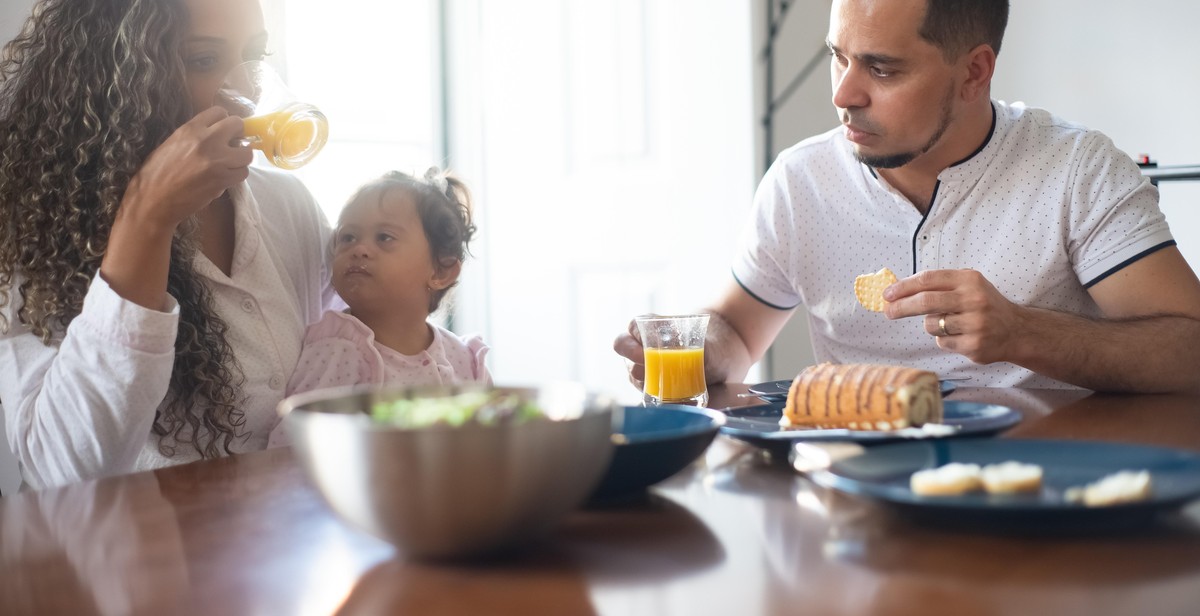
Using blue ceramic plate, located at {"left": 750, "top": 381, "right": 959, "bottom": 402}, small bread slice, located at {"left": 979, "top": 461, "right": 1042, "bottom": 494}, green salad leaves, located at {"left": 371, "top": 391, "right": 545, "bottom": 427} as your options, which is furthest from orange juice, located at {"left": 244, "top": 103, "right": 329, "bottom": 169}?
small bread slice, located at {"left": 979, "top": 461, "right": 1042, "bottom": 494}

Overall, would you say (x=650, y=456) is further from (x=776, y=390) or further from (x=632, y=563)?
(x=776, y=390)

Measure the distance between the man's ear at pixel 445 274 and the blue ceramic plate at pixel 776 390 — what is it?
812 millimetres

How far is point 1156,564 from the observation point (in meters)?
0.61

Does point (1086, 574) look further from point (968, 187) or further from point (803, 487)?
point (968, 187)

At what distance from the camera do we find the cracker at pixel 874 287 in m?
1.69

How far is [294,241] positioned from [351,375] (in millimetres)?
266

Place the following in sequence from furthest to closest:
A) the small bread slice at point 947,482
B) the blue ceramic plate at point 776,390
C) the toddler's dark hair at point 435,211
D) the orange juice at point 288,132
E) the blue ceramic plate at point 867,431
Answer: the toddler's dark hair at point 435,211 → the orange juice at point 288,132 → the blue ceramic plate at point 776,390 → the blue ceramic plate at point 867,431 → the small bread slice at point 947,482

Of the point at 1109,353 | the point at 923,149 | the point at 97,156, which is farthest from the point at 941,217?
the point at 97,156

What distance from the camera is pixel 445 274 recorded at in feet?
6.97

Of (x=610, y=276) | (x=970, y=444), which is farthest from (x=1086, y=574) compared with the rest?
(x=610, y=276)

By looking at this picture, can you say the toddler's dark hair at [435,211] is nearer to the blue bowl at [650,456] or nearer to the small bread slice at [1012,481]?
the blue bowl at [650,456]

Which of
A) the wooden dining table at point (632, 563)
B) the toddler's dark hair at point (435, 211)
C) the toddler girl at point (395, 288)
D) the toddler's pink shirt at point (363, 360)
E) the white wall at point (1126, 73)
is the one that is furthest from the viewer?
the white wall at point (1126, 73)

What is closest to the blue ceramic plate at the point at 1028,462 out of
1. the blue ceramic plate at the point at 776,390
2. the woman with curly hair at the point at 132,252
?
the blue ceramic plate at the point at 776,390

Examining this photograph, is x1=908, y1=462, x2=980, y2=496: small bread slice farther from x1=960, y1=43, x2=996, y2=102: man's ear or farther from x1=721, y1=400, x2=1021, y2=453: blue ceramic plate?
x1=960, y1=43, x2=996, y2=102: man's ear
